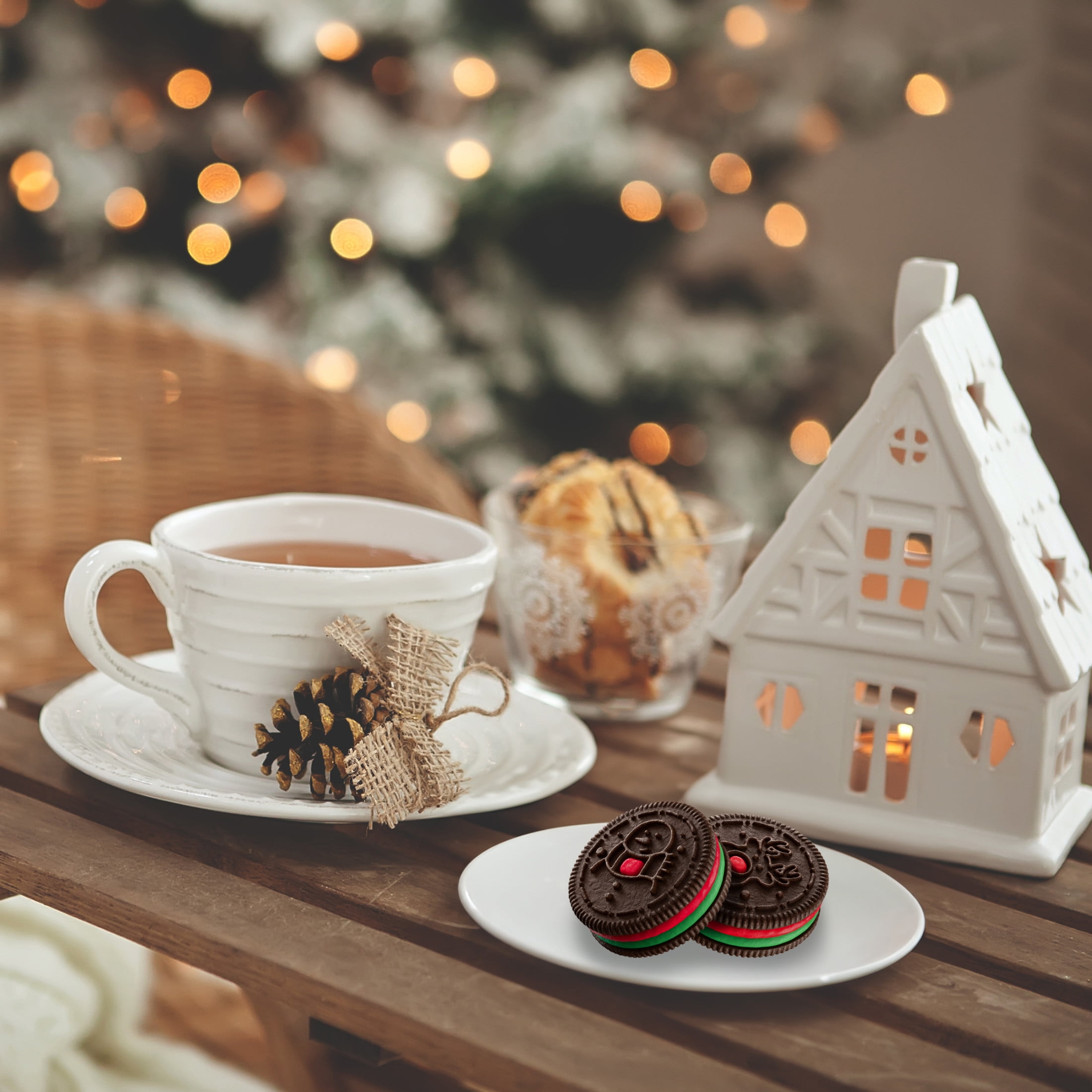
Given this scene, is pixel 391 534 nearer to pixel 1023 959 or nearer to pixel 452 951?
pixel 452 951

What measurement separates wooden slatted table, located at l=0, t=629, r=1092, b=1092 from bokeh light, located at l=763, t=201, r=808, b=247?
2.05 metres

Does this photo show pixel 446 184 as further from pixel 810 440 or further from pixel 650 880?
pixel 650 880

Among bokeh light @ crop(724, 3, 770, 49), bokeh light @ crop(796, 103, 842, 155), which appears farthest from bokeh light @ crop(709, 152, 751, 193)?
bokeh light @ crop(724, 3, 770, 49)

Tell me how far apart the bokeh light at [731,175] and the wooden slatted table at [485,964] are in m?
1.79

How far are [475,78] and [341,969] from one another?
A: 184cm

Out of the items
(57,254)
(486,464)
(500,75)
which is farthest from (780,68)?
(57,254)

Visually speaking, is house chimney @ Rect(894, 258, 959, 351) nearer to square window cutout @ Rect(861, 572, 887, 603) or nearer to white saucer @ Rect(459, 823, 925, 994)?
square window cutout @ Rect(861, 572, 887, 603)

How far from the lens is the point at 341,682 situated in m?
0.61

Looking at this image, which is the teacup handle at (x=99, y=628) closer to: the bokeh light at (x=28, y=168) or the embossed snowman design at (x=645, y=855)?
the embossed snowman design at (x=645, y=855)

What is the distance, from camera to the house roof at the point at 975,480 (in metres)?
0.61

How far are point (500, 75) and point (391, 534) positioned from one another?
1.48 metres

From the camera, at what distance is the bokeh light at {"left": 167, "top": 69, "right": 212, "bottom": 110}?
6.41ft

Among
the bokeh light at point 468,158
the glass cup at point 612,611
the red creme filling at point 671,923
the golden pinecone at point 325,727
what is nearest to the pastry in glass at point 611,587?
the glass cup at point 612,611

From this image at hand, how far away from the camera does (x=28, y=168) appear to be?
6.36ft
